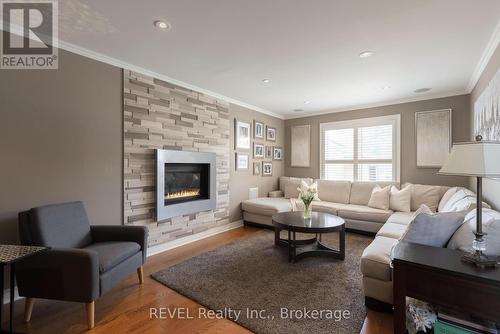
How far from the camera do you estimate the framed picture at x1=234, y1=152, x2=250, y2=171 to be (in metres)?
4.73

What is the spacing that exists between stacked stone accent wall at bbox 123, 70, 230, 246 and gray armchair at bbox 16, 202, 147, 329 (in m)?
0.66

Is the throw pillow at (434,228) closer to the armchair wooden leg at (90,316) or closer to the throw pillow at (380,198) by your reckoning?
the throw pillow at (380,198)

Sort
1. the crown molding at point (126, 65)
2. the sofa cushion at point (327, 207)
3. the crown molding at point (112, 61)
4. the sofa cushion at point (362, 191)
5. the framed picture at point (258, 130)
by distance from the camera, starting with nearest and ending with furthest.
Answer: the crown molding at point (112, 61), the crown molding at point (126, 65), the sofa cushion at point (327, 207), the sofa cushion at point (362, 191), the framed picture at point (258, 130)

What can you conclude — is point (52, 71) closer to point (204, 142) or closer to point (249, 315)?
point (204, 142)

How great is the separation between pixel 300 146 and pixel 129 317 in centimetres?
482

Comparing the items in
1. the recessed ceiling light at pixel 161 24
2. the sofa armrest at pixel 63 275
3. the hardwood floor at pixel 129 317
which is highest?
the recessed ceiling light at pixel 161 24

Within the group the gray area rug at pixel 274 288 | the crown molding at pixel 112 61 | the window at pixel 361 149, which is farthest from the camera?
the window at pixel 361 149

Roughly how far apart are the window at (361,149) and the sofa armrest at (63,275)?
4772 millimetres

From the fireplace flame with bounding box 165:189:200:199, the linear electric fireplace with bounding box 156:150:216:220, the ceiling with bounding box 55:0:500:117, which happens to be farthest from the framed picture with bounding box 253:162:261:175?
the ceiling with bounding box 55:0:500:117

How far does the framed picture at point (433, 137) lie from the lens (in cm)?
412

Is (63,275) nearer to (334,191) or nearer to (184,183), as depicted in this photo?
(184,183)

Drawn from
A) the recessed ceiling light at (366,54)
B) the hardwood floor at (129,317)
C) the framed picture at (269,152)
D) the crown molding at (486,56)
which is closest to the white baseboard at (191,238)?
the hardwood floor at (129,317)

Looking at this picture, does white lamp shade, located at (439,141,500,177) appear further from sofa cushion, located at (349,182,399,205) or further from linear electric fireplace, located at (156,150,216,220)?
sofa cushion, located at (349,182,399,205)

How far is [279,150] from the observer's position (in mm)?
5977
